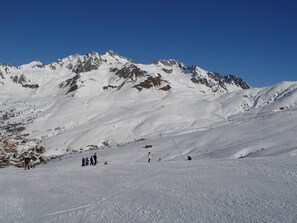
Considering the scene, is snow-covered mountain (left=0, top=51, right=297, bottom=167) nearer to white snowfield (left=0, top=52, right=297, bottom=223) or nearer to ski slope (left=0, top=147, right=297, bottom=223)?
white snowfield (left=0, top=52, right=297, bottom=223)

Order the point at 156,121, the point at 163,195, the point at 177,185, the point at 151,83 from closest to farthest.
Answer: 1. the point at 163,195
2. the point at 177,185
3. the point at 156,121
4. the point at 151,83

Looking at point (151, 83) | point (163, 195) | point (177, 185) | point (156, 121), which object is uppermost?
point (151, 83)

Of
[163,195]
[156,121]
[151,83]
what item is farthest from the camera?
[151,83]

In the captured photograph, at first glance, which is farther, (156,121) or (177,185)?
(156,121)

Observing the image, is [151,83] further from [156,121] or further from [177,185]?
[177,185]

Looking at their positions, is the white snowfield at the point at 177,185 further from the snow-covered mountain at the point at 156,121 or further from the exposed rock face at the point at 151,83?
the exposed rock face at the point at 151,83

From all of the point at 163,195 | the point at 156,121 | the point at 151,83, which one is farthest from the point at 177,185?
the point at 151,83

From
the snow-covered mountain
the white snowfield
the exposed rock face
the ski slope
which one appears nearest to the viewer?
the ski slope

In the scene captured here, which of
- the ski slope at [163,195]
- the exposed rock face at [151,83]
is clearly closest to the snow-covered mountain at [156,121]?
the exposed rock face at [151,83]

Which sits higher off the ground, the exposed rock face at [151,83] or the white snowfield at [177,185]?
the exposed rock face at [151,83]

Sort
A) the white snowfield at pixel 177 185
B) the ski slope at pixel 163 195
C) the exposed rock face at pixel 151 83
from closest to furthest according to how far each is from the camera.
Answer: the ski slope at pixel 163 195 → the white snowfield at pixel 177 185 → the exposed rock face at pixel 151 83

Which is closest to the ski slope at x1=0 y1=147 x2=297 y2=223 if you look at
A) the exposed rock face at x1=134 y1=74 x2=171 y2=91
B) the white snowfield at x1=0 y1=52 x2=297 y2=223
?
the white snowfield at x1=0 y1=52 x2=297 y2=223

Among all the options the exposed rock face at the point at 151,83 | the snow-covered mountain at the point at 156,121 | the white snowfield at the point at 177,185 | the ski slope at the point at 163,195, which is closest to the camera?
the ski slope at the point at 163,195

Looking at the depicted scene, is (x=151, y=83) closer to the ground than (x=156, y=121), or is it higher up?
higher up
